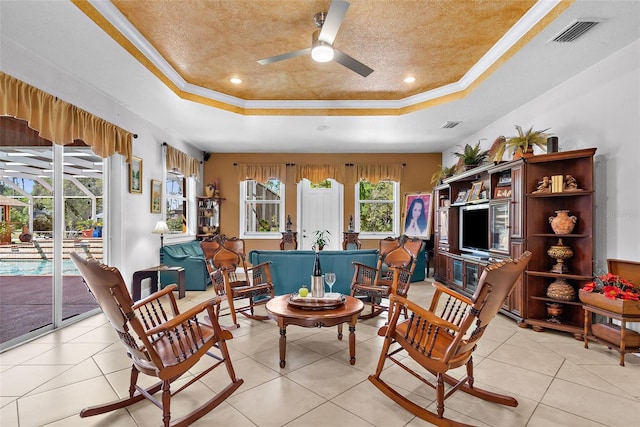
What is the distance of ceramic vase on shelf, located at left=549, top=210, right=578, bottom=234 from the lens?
3.28 metres

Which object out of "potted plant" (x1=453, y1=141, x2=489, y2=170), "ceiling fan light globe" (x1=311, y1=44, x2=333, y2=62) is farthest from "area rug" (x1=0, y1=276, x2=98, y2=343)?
"potted plant" (x1=453, y1=141, x2=489, y2=170)

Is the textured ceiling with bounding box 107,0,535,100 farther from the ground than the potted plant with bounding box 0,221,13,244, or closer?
farther from the ground

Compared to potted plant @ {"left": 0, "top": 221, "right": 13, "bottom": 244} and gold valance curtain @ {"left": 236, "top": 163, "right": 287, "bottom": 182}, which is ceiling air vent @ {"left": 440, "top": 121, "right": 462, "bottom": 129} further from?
potted plant @ {"left": 0, "top": 221, "right": 13, "bottom": 244}

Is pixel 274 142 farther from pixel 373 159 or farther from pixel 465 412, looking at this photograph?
pixel 465 412

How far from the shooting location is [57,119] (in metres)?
3.33

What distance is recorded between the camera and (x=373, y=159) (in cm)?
769

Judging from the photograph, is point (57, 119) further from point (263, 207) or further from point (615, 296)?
point (615, 296)

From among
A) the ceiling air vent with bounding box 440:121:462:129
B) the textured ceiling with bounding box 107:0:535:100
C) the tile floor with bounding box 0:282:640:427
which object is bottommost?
the tile floor with bounding box 0:282:640:427

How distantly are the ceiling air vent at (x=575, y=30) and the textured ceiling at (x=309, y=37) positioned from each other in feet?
1.22

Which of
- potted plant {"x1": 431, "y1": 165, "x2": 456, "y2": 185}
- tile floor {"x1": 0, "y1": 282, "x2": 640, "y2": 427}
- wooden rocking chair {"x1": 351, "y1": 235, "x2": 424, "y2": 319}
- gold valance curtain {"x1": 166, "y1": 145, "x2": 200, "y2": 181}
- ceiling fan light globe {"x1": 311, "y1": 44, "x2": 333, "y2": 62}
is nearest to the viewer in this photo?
tile floor {"x1": 0, "y1": 282, "x2": 640, "y2": 427}

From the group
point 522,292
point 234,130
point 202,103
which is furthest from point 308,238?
point 522,292

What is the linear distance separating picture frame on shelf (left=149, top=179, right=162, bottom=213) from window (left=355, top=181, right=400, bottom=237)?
4187 mm

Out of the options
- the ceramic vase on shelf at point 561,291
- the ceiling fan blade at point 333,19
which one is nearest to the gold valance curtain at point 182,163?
the ceiling fan blade at point 333,19

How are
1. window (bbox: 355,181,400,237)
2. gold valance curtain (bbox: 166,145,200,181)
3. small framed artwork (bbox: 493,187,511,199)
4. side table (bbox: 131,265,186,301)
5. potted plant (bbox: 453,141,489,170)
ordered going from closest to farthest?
small framed artwork (bbox: 493,187,511,199) < side table (bbox: 131,265,186,301) < potted plant (bbox: 453,141,489,170) < gold valance curtain (bbox: 166,145,200,181) < window (bbox: 355,181,400,237)
